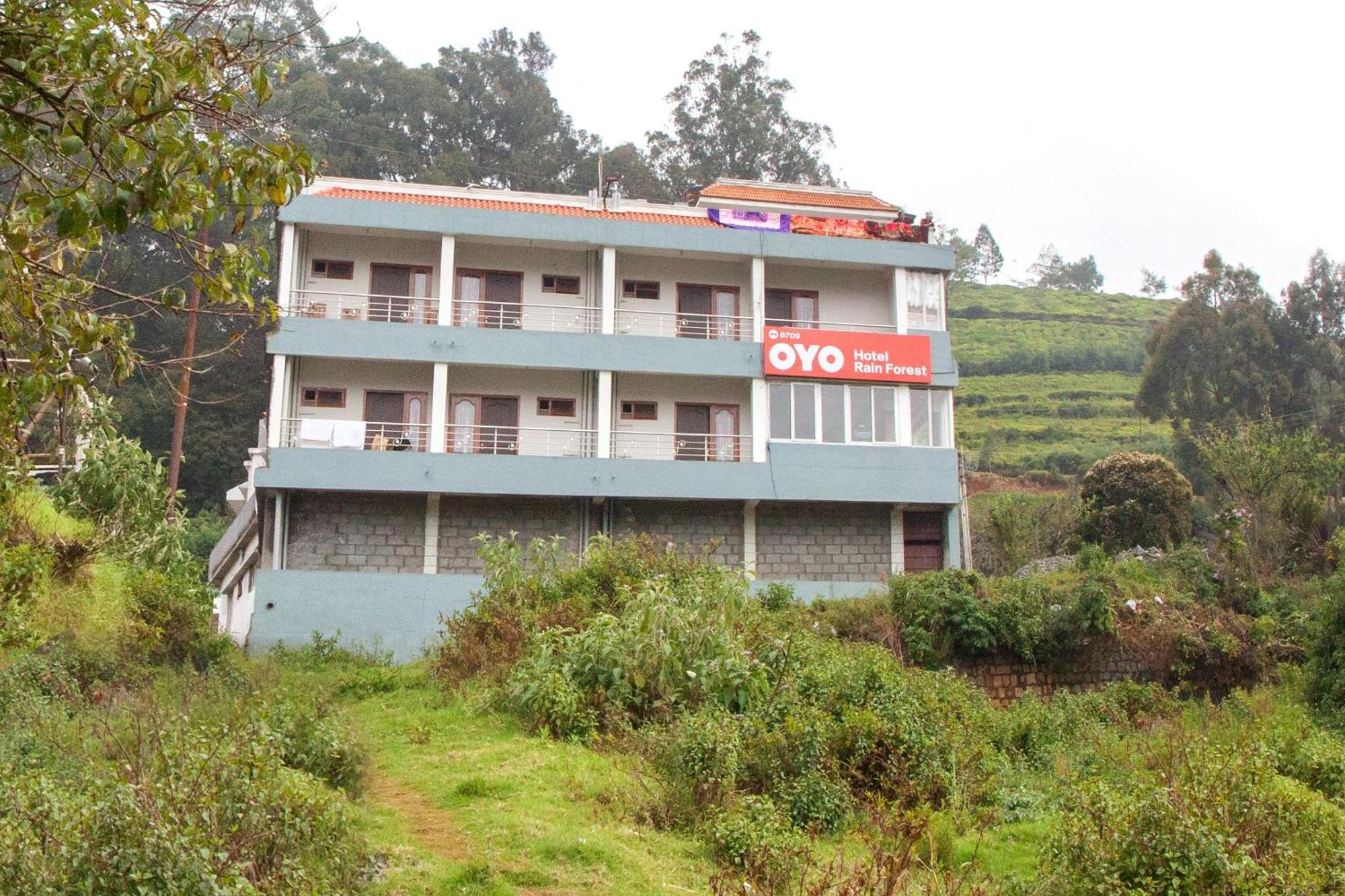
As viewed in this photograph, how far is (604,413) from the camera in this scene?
1126 inches

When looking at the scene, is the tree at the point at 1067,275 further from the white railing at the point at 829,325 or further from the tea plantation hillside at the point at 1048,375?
the white railing at the point at 829,325

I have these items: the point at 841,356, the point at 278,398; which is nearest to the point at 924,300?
the point at 841,356

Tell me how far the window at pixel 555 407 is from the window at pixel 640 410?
122cm

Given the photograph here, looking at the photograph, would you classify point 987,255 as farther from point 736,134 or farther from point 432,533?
point 432,533

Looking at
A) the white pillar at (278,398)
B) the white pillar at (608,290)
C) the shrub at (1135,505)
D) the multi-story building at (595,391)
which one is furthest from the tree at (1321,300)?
the white pillar at (278,398)

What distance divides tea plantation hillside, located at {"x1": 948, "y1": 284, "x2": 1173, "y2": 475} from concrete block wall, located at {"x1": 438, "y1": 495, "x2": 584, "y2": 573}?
33.0 m

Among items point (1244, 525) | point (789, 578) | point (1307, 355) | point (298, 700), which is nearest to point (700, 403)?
point (789, 578)

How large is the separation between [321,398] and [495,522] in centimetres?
468

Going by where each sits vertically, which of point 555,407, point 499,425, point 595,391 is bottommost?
point 499,425

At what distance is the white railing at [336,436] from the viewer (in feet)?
89.4

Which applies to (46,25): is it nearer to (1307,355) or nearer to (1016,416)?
(1307,355)

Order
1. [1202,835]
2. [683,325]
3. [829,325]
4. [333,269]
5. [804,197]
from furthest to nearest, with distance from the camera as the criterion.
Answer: [804,197], [829,325], [683,325], [333,269], [1202,835]

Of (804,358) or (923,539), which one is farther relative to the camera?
(923,539)

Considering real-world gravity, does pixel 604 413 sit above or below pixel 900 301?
below
